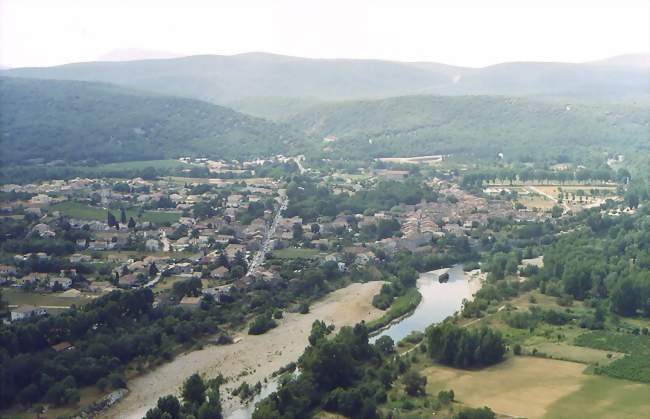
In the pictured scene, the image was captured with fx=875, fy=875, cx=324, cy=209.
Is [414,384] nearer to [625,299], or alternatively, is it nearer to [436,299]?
[436,299]

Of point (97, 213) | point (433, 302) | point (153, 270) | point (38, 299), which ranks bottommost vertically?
point (433, 302)

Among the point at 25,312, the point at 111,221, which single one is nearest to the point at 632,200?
the point at 111,221

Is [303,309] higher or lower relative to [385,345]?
lower

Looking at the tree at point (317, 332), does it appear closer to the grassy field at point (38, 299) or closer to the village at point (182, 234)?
the village at point (182, 234)

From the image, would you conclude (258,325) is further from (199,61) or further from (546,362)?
(199,61)

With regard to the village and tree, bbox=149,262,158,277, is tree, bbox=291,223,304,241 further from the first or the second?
tree, bbox=149,262,158,277

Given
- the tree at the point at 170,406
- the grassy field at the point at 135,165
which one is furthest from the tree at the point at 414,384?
the grassy field at the point at 135,165
